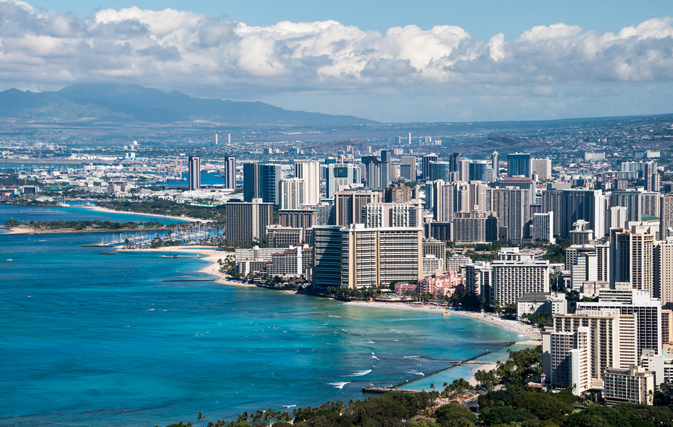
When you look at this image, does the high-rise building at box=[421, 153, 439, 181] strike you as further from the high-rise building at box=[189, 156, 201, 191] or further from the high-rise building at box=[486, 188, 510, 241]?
the high-rise building at box=[486, 188, 510, 241]

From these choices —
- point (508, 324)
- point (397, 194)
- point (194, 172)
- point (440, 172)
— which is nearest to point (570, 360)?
point (508, 324)

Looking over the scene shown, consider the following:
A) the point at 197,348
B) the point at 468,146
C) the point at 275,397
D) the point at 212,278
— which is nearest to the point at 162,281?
the point at 212,278

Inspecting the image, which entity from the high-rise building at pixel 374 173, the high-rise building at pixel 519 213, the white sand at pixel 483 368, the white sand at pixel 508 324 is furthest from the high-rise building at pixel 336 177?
the white sand at pixel 483 368

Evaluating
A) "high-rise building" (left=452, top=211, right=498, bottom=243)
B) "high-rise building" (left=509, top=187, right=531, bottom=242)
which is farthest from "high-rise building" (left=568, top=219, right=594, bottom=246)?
"high-rise building" (left=509, top=187, right=531, bottom=242)

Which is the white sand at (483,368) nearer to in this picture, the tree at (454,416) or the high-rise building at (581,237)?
the tree at (454,416)

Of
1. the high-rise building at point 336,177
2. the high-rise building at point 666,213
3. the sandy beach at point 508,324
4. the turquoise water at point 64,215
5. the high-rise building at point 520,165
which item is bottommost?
the sandy beach at point 508,324

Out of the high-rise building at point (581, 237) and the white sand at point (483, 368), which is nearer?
the white sand at point (483, 368)
